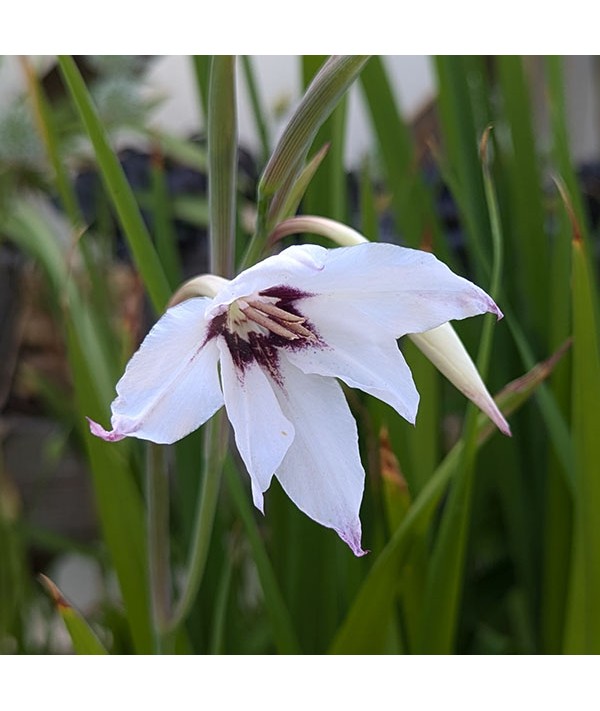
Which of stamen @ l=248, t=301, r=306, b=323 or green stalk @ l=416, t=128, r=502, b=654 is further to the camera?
green stalk @ l=416, t=128, r=502, b=654

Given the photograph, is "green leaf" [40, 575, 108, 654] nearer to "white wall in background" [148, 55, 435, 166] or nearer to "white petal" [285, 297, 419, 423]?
"white petal" [285, 297, 419, 423]

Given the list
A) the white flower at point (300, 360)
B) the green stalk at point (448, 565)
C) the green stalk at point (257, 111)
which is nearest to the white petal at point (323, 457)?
the white flower at point (300, 360)

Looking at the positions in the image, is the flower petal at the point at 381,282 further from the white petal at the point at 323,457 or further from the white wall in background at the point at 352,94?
the white wall in background at the point at 352,94

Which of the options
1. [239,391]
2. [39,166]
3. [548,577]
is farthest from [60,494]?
[239,391]

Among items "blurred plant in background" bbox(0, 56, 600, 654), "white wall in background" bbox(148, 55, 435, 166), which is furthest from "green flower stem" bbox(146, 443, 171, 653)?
"white wall in background" bbox(148, 55, 435, 166)

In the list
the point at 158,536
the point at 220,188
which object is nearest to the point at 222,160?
the point at 220,188
